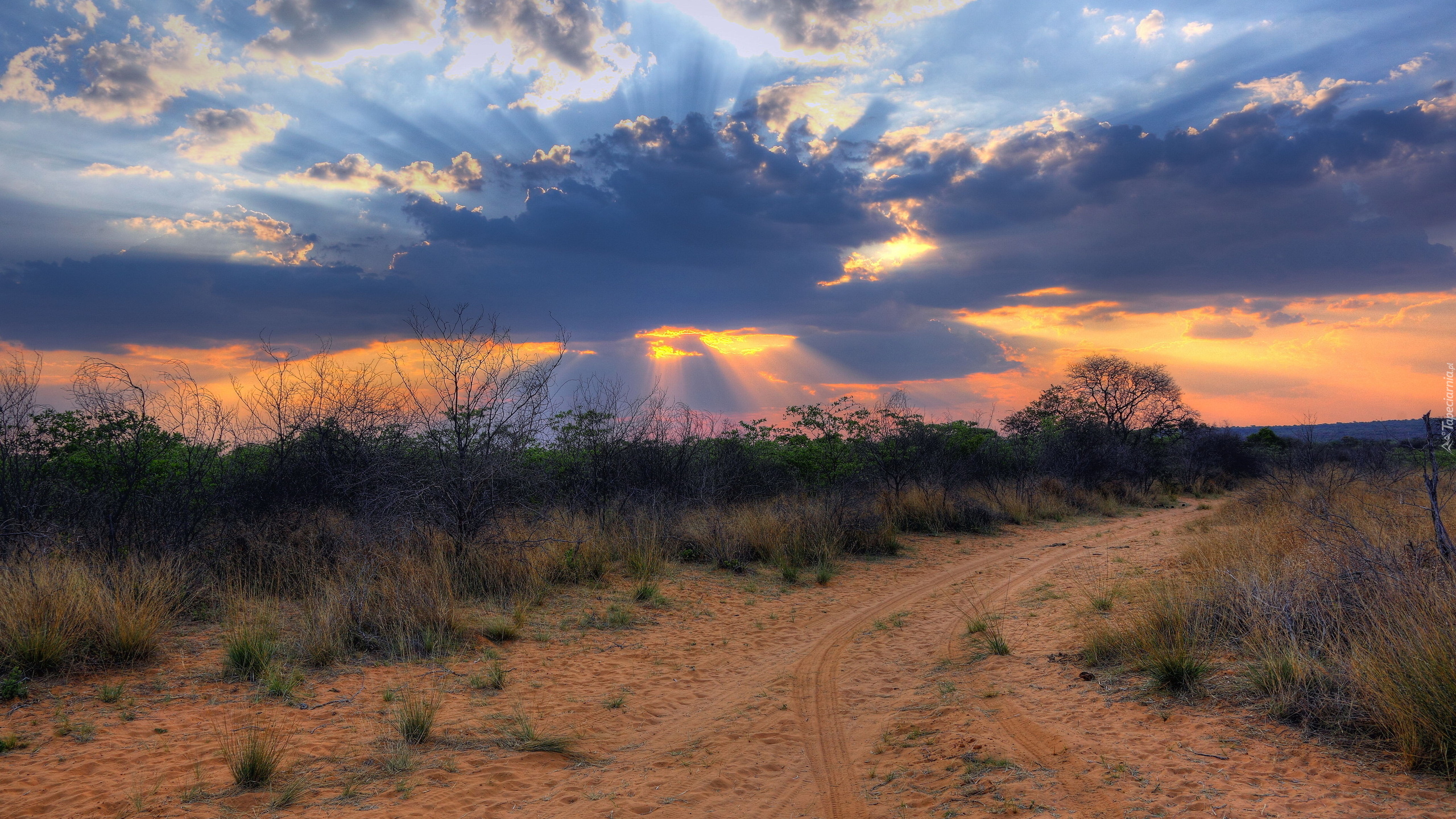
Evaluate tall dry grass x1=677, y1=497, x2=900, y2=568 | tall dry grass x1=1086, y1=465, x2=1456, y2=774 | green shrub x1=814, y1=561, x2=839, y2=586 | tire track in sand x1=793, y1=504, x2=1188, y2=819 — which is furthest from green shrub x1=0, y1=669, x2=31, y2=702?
Answer: green shrub x1=814, y1=561, x2=839, y2=586

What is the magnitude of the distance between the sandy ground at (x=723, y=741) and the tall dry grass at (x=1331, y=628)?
11.4 inches

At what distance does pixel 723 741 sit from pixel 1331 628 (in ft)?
17.3

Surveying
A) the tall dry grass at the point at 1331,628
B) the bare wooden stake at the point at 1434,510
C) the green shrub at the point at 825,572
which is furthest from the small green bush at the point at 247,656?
the bare wooden stake at the point at 1434,510

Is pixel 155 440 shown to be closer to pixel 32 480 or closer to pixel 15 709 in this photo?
pixel 32 480

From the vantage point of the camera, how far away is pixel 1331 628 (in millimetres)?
5609

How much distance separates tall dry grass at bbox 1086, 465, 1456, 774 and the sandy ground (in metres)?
0.29

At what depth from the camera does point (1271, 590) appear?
6215 millimetres

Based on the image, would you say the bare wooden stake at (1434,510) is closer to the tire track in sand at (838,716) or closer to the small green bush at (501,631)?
the tire track in sand at (838,716)

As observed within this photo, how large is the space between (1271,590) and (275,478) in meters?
14.0

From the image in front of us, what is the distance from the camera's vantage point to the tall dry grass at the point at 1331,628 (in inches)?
162

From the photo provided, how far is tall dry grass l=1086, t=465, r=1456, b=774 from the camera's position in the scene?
4.11m

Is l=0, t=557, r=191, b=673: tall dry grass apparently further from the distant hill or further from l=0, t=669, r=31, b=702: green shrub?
the distant hill

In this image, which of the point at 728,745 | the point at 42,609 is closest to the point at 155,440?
the point at 42,609

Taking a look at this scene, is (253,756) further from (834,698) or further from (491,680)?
(834,698)
